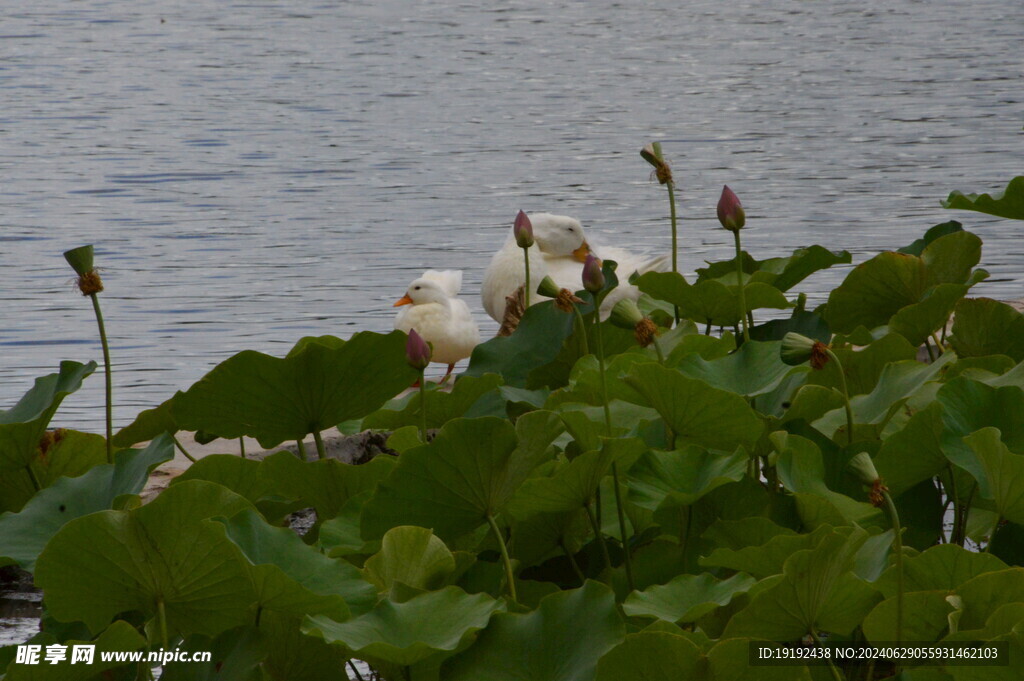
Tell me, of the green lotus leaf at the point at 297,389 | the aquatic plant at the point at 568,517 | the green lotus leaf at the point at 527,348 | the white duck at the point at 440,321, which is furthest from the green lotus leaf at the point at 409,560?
the white duck at the point at 440,321

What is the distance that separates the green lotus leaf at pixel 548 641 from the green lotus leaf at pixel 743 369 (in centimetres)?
43

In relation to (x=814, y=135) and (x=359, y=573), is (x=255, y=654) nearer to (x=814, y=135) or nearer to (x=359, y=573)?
(x=359, y=573)

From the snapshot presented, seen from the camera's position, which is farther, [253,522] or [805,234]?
[805,234]

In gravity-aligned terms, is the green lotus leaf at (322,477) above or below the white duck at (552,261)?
above

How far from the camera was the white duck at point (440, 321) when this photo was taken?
2797 mm

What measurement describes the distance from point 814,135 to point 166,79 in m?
4.21

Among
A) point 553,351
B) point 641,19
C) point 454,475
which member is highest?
point 454,475

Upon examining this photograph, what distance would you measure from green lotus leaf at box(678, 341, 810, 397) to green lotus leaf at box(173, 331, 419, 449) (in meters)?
0.28

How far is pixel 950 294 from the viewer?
4.83 ft

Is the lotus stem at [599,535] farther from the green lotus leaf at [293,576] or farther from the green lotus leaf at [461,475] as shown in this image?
the green lotus leaf at [293,576]

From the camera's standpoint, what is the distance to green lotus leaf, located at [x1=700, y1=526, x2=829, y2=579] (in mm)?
919

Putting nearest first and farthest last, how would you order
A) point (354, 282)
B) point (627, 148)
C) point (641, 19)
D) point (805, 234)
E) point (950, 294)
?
point (950, 294) → point (354, 282) → point (805, 234) → point (627, 148) → point (641, 19)

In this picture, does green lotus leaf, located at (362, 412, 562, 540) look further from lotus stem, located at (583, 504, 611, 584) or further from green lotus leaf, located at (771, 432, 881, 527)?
green lotus leaf, located at (771, 432, 881, 527)

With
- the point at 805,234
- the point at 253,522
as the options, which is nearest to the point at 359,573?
the point at 253,522
